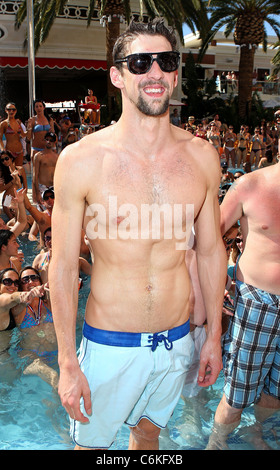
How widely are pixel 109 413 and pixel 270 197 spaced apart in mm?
1404

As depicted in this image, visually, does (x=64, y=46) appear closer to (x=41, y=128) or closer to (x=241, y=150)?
(x=241, y=150)

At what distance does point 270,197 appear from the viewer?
2727mm

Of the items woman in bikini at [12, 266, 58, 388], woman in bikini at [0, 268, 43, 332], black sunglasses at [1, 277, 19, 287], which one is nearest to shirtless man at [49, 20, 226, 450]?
woman in bikini at [0, 268, 43, 332]

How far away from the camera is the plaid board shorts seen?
2729mm

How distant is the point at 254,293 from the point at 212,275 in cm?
51

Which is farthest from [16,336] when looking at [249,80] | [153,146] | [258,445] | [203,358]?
[249,80]

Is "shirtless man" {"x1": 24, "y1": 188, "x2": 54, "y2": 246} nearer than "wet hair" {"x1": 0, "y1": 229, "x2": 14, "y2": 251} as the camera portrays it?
No

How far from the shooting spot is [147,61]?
80.7 inches

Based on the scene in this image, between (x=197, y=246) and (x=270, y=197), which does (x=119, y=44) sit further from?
(x=270, y=197)

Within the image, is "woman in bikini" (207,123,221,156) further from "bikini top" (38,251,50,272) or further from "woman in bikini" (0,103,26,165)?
"bikini top" (38,251,50,272)

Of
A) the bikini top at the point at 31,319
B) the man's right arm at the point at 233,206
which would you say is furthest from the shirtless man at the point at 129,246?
the bikini top at the point at 31,319

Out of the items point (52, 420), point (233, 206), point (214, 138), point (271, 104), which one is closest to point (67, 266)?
point (233, 206)

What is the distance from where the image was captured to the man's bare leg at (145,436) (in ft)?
7.67

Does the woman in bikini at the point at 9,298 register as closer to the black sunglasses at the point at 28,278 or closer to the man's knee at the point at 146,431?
the black sunglasses at the point at 28,278
